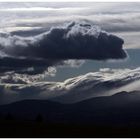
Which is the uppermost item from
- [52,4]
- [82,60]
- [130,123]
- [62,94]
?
[52,4]

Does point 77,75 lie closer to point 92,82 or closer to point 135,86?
point 92,82

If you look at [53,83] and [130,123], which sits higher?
[53,83]

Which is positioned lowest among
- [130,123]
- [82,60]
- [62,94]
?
[130,123]

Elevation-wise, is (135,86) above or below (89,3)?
below

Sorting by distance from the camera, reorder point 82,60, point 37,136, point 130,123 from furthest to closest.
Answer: point 130,123
point 82,60
point 37,136

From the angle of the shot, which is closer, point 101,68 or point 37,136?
point 37,136

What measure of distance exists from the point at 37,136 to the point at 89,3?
12.1m

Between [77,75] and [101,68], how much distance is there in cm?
208

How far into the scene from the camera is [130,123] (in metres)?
47.4

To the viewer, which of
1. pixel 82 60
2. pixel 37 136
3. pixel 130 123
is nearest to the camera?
pixel 37 136

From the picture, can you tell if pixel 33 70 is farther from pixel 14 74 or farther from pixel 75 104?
pixel 75 104

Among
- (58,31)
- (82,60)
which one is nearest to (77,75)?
(82,60)

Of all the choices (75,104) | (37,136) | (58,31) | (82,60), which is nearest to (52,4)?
(58,31)

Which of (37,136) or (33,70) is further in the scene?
(33,70)
